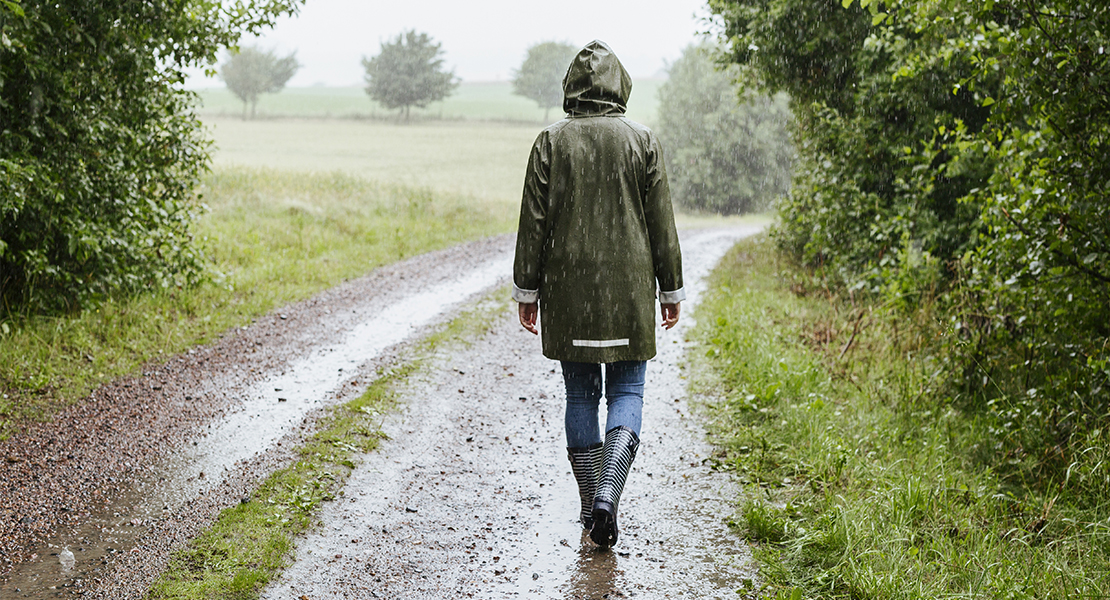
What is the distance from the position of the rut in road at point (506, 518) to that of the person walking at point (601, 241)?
0.33 metres

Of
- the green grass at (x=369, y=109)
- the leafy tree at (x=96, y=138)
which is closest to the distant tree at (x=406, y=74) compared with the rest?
the green grass at (x=369, y=109)

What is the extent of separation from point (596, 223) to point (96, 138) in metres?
5.74

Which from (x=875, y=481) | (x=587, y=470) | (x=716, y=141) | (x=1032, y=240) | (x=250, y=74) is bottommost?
(x=875, y=481)

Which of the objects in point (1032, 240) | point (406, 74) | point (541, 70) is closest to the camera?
point (1032, 240)

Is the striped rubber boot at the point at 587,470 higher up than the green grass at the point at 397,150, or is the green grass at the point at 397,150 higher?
the green grass at the point at 397,150

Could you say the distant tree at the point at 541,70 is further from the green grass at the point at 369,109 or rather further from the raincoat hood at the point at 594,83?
the raincoat hood at the point at 594,83

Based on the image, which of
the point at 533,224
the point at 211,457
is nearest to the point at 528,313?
the point at 533,224

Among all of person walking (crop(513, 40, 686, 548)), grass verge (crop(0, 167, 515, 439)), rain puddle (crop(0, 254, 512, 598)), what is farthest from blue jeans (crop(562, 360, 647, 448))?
grass verge (crop(0, 167, 515, 439))

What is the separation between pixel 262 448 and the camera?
5414mm

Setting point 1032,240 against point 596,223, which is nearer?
point 596,223

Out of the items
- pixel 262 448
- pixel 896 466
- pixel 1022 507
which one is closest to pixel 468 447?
pixel 262 448

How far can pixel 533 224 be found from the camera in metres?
3.91

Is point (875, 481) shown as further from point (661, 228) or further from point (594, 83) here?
point (594, 83)

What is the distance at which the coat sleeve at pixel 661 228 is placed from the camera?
388cm
